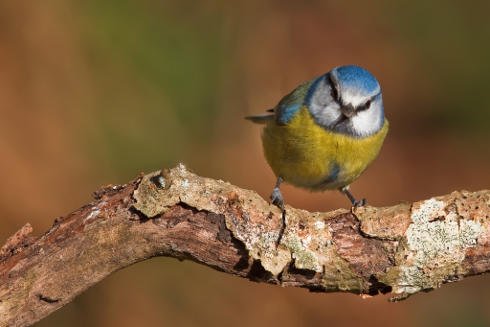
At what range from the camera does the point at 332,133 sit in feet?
13.2

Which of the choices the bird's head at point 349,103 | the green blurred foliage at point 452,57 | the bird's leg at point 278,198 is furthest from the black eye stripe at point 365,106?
the green blurred foliage at point 452,57

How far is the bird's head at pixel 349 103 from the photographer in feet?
13.2

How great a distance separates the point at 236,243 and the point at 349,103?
158 cm

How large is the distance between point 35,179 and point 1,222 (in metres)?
0.42

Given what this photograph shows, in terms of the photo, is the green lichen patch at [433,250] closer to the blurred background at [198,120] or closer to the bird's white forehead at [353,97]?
the bird's white forehead at [353,97]

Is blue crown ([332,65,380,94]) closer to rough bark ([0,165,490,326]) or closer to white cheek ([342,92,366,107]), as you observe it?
white cheek ([342,92,366,107])

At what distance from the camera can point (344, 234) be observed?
2.85 meters

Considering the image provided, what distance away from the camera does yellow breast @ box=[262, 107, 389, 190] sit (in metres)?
4.00

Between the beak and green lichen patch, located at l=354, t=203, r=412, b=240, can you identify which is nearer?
green lichen patch, located at l=354, t=203, r=412, b=240

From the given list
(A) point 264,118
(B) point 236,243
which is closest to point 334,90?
(A) point 264,118

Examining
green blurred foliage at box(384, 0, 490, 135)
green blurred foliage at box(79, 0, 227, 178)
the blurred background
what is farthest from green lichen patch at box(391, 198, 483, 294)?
green blurred foliage at box(384, 0, 490, 135)

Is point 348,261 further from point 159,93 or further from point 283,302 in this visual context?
point 159,93

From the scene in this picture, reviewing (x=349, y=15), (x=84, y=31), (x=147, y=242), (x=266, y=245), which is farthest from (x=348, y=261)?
(x=349, y=15)

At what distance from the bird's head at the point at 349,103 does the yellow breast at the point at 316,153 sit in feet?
0.15
